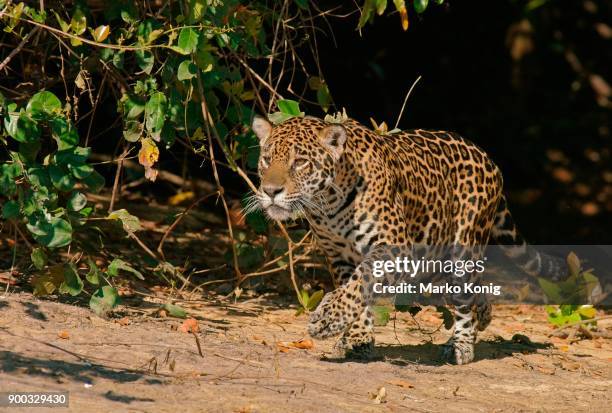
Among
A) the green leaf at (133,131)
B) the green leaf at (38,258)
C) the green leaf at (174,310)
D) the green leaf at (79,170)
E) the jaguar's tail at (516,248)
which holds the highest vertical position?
the green leaf at (133,131)

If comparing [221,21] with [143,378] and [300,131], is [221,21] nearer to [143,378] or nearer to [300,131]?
[300,131]

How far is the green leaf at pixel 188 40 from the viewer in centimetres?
761

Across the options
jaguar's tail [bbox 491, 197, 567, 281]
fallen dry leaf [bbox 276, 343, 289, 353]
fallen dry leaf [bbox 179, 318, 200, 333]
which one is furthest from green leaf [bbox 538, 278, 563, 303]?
fallen dry leaf [bbox 179, 318, 200, 333]

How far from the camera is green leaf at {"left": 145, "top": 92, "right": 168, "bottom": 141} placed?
8133 mm

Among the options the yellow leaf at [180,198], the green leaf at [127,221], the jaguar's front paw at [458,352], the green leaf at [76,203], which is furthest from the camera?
the yellow leaf at [180,198]

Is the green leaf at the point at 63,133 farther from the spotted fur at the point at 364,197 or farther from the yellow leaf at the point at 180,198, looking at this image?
the yellow leaf at the point at 180,198

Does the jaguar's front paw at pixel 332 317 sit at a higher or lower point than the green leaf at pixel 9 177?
lower

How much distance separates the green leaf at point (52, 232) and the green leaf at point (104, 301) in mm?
526

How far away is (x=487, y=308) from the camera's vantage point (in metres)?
9.18

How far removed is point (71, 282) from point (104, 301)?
24 centimetres

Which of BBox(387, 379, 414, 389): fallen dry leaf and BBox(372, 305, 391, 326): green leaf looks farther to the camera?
BBox(372, 305, 391, 326): green leaf

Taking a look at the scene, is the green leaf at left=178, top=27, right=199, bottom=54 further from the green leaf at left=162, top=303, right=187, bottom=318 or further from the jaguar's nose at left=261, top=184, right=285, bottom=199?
the green leaf at left=162, top=303, right=187, bottom=318

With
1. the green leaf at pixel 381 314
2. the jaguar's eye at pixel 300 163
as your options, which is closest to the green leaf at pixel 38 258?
the jaguar's eye at pixel 300 163

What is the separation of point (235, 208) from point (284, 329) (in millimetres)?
3616
